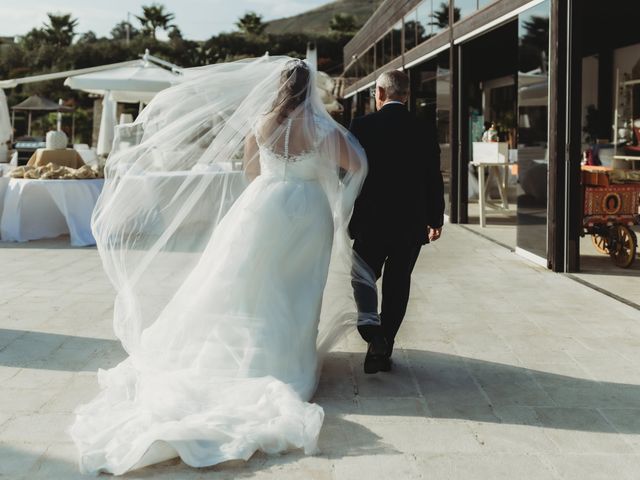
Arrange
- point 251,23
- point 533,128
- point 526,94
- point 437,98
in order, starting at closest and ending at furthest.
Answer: point 533,128 < point 526,94 < point 437,98 < point 251,23

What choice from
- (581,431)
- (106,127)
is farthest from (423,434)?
(106,127)

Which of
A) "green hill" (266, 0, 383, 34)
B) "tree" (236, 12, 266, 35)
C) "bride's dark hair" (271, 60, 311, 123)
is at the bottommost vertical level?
"bride's dark hair" (271, 60, 311, 123)

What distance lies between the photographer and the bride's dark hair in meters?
4.34

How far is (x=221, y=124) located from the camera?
4746 millimetres

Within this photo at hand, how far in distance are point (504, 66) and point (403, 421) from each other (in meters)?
14.6

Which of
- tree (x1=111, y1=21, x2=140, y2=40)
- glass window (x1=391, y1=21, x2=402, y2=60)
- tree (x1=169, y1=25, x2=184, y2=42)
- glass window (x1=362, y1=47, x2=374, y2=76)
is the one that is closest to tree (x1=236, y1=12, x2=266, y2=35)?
tree (x1=169, y1=25, x2=184, y2=42)

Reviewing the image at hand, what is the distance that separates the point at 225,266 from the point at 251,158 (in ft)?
2.14

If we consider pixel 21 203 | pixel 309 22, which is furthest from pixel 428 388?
pixel 309 22

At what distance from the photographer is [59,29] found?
69.1m

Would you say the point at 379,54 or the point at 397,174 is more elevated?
the point at 379,54

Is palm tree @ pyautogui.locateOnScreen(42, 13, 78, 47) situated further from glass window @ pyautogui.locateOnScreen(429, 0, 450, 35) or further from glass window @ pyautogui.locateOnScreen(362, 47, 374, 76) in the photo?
glass window @ pyautogui.locateOnScreen(429, 0, 450, 35)

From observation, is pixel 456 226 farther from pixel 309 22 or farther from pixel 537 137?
pixel 309 22

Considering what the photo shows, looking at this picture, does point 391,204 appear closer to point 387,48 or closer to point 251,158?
point 251,158

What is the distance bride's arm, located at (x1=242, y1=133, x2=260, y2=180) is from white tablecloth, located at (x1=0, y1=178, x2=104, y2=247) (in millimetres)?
6200
